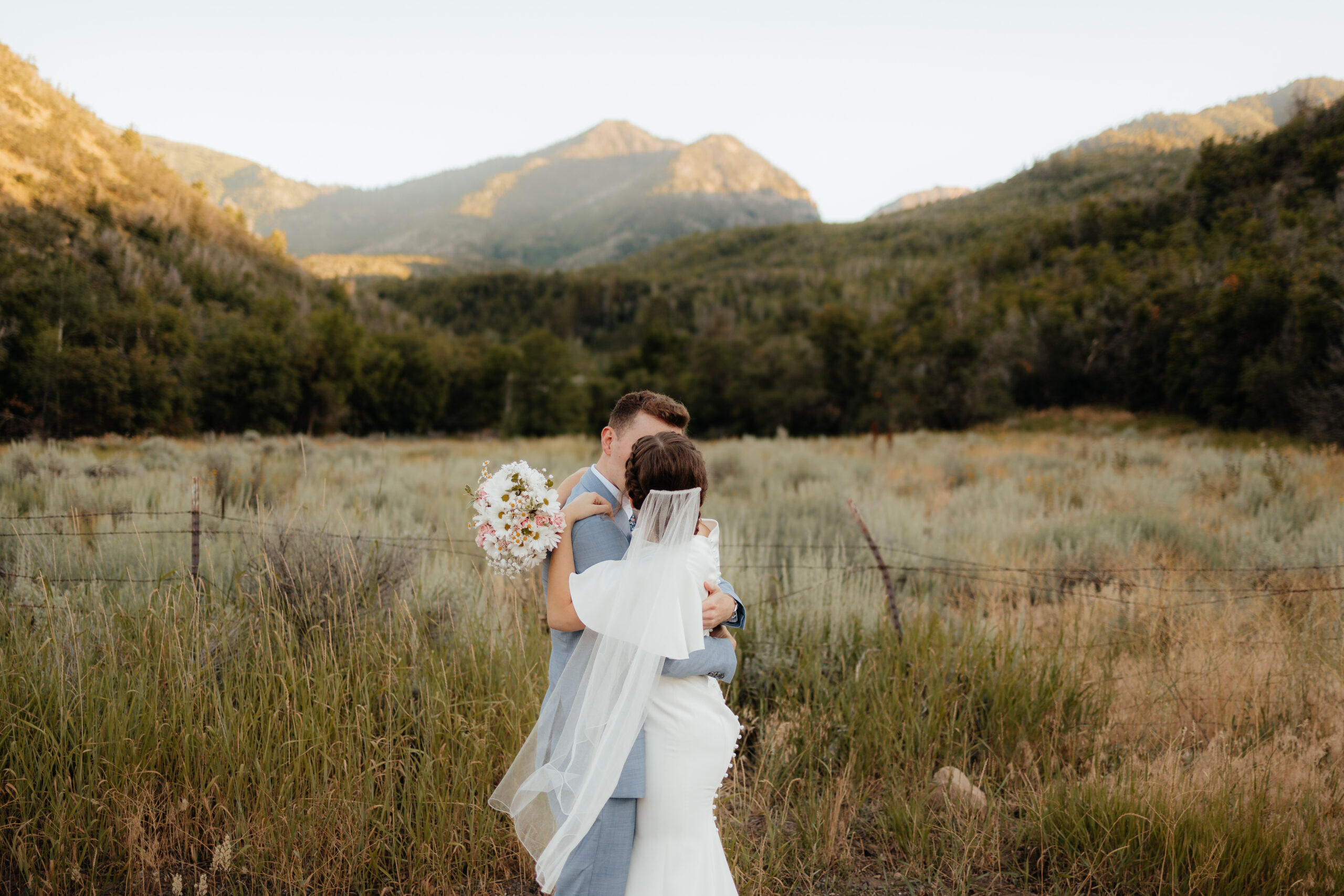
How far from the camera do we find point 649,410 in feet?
6.78

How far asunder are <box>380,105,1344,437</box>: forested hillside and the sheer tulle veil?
83.7 feet

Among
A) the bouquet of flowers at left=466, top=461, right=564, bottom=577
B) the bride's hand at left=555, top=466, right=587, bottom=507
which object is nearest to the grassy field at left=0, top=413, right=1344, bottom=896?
the bride's hand at left=555, top=466, right=587, bottom=507

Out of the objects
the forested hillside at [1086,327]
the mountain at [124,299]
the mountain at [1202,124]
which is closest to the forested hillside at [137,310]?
the mountain at [124,299]

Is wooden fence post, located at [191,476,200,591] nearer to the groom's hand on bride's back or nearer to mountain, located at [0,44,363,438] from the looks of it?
the groom's hand on bride's back

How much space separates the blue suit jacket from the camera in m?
1.83

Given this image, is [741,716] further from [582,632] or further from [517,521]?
[517,521]

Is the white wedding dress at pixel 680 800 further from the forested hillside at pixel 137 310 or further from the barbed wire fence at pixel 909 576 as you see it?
the forested hillside at pixel 137 310

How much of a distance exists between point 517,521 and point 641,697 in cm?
58

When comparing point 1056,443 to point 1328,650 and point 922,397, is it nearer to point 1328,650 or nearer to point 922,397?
point 922,397

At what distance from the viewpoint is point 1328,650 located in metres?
4.70

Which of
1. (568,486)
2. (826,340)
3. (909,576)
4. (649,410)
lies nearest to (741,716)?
(568,486)

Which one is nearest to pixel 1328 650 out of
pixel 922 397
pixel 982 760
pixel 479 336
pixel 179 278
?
pixel 982 760

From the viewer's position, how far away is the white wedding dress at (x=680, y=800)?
1848 millimetres

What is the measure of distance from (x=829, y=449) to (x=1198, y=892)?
20891mm
